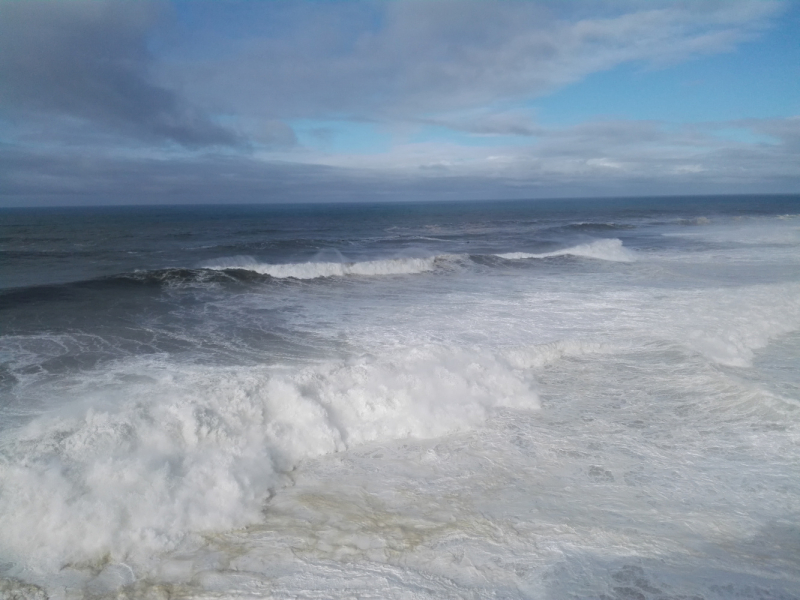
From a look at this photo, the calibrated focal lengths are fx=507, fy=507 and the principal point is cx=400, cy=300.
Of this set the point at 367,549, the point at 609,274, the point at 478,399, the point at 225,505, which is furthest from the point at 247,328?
the point at 609,274

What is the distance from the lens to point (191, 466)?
18.7ft

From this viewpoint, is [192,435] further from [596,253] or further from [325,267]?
[596,253]

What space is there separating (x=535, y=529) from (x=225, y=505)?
123 inches

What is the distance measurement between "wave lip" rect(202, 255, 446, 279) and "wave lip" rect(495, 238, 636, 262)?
214 inches

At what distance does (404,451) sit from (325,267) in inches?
612

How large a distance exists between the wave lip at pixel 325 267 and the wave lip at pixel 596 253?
5424 millimetres

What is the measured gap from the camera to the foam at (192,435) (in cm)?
480

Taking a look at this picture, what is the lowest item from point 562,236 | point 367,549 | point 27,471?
point 367,549

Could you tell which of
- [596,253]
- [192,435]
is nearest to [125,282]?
[192,435]

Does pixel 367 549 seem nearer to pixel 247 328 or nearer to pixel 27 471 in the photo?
pixel 27 471

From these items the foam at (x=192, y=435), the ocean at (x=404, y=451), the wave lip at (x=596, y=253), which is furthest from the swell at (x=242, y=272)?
the foam at (x=192, y=435)

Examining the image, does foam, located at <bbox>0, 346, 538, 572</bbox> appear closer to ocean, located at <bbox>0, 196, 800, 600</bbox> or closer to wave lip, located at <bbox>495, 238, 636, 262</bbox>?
ocean, located at <bbox>0, 196, 800, 600</bbox>

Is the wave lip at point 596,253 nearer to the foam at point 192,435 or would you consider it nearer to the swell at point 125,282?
the swell at point 125,282

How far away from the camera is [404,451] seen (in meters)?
6.56
